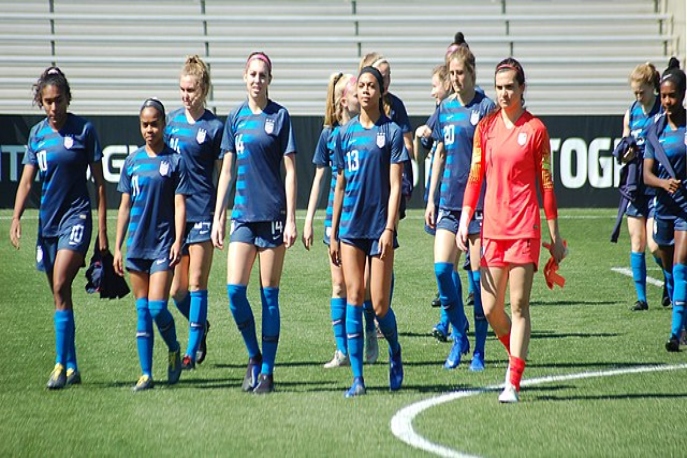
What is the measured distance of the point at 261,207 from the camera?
870cm

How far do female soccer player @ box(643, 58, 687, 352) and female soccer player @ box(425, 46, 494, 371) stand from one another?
5.23 ft

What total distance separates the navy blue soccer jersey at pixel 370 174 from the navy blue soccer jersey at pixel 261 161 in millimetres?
475

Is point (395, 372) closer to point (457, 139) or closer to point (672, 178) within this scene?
point (457, 139)

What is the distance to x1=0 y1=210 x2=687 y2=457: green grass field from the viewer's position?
709 cm

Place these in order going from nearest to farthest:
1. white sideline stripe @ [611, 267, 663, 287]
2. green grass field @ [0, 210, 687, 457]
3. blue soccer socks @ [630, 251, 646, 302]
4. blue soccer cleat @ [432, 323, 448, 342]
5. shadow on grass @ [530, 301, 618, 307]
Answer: green grass field @ [0, 210, 687, 457] → blue soccer cleat @ [432, 323, 448, 342] → blue soccer socks @ [630, 251, 646, 302] → shadow on grass @ [530, 301, 618, 307] → white sideline stripe @ [611, 267, 663, 287]

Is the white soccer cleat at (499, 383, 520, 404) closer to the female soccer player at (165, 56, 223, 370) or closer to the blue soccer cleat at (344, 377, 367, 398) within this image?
the blue soccer cleat at (344, 377, 367, 398)

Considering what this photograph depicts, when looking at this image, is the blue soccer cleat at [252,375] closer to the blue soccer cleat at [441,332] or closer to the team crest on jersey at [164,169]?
the team crest on jersey at [164,169]

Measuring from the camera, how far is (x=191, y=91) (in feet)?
31.5

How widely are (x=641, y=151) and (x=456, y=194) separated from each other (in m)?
3.71

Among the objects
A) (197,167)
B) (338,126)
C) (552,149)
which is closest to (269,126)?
(338,126)

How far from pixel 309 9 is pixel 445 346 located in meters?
18.5


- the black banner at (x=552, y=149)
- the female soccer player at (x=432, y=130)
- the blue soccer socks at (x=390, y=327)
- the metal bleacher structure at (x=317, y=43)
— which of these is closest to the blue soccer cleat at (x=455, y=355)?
the female soccer player at (x=432, y=130)

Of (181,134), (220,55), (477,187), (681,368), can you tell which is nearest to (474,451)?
(477,187)

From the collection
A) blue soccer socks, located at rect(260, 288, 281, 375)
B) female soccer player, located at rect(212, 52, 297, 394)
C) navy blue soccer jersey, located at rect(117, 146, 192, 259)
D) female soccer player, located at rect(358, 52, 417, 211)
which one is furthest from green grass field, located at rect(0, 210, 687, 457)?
female soccer player, located at rect(358, 52, 417, 211)
